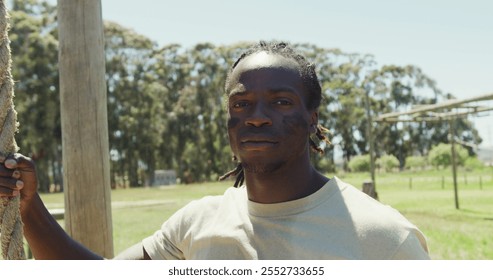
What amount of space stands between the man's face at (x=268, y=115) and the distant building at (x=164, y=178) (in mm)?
30827

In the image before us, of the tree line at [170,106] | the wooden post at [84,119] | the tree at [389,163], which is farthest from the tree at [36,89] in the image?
the wooden post at [84,119]

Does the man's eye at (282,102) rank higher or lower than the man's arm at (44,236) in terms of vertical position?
higher

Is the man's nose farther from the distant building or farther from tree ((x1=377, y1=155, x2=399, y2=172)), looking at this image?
the distant building

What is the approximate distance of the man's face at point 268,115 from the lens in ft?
5.16

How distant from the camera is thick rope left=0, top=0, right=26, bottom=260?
1.71m

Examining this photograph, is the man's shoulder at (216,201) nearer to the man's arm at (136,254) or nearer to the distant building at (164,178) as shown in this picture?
the man's arm at (136,254)

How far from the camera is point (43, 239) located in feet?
6.12

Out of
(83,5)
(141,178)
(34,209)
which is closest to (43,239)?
(34,209)

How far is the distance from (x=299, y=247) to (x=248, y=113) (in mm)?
401

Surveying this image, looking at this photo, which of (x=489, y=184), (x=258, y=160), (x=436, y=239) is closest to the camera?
(x=258, y=160)

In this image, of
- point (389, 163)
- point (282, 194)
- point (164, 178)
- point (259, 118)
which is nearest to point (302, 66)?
point (259, 118)

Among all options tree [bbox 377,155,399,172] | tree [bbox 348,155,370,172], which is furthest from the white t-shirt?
tree [bbox 377,155,399,172]

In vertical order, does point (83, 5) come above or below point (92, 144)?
above
